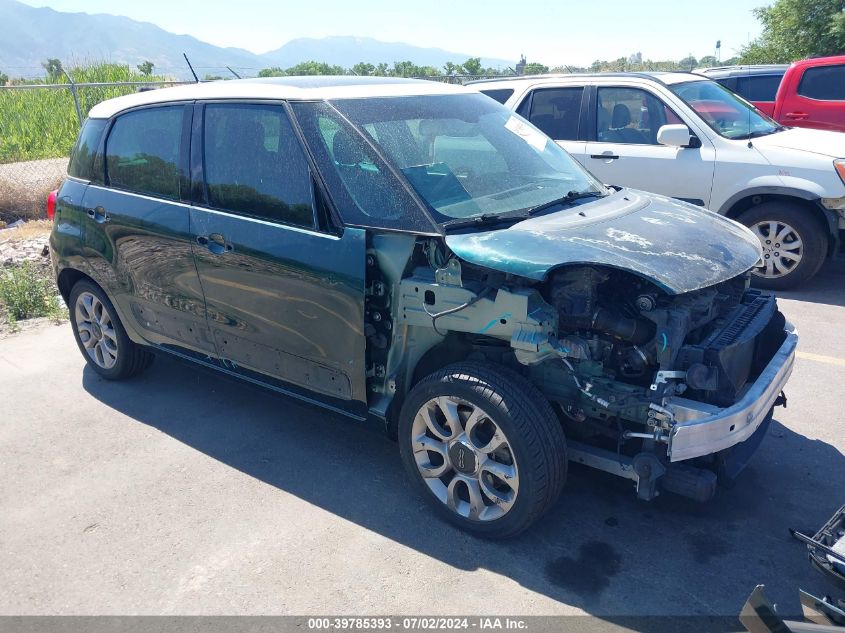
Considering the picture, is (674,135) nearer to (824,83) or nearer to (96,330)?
(824,83)

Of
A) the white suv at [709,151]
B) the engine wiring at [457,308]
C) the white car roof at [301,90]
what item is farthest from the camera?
the white suv at [709,151]

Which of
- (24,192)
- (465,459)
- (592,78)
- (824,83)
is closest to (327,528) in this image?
(465,459)

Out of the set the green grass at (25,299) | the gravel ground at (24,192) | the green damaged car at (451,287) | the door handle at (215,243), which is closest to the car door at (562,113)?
the green damaged car at (451,287)

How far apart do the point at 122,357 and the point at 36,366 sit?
1139 mm

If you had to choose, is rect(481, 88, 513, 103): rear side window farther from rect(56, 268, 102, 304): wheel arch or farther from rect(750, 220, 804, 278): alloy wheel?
rect(56, 268, 102, 304): wheel arch

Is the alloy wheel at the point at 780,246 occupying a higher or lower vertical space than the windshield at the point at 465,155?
lower

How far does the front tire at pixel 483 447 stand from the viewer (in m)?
3.04

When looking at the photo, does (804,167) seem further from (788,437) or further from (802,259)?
(788,437)

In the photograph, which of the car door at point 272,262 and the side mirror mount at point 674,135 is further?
the side mirror mount at point 674,135

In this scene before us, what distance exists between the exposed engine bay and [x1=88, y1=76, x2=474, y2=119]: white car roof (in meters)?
1.09

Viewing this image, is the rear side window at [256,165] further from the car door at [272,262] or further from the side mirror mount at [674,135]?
the side mirror mount at [674,135]

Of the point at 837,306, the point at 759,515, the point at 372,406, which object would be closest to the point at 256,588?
the point at 372,406

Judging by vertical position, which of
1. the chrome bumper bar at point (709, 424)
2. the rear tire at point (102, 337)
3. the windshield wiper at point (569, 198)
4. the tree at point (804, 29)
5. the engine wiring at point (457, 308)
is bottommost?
the rear tire at point (102, 337)

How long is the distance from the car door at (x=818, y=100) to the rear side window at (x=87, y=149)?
853 cm
